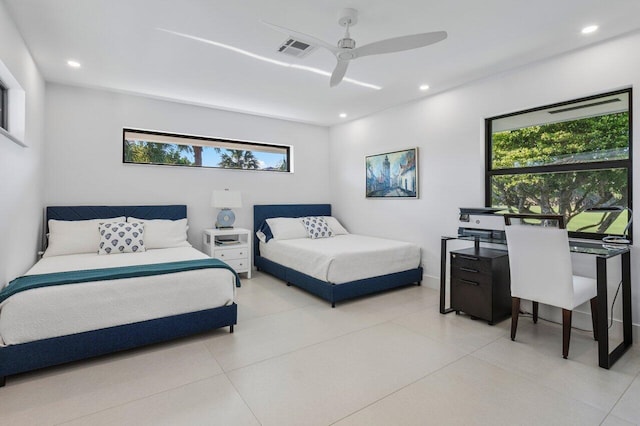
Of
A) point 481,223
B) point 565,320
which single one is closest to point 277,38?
point 481,223

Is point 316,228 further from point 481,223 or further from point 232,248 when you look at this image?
point 481,223

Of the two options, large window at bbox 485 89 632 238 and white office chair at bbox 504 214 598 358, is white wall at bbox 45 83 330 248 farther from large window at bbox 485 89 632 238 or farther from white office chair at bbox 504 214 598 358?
white office chair at bbox 504 214 598 358

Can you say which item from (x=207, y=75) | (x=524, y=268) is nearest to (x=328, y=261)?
(x=524, y=268)

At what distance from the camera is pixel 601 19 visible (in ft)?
8.16

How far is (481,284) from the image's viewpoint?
3115 millimetres

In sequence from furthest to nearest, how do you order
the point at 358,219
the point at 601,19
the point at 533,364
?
the point at 358,219
the point at 601,19
the point at 533,364

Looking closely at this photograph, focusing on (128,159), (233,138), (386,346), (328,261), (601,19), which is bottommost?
(386,346)

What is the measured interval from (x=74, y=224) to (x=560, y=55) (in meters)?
5.44

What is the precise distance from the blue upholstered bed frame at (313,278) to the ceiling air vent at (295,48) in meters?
2.39

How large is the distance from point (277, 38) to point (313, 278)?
2562 millimetres

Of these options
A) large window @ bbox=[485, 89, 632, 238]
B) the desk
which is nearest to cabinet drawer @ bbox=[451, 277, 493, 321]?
the desk

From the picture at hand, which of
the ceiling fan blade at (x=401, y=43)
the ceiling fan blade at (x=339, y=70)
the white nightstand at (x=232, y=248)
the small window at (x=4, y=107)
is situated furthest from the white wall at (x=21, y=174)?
the ceiling fan blade at (x=401, y=43)

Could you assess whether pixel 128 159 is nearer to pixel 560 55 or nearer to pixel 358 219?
pixel 358 219

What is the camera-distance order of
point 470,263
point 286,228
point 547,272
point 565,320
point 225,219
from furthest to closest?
1. point 286,228
2. point 225,219
3. point 470,263
4. point 547,272
5. point 565,320
